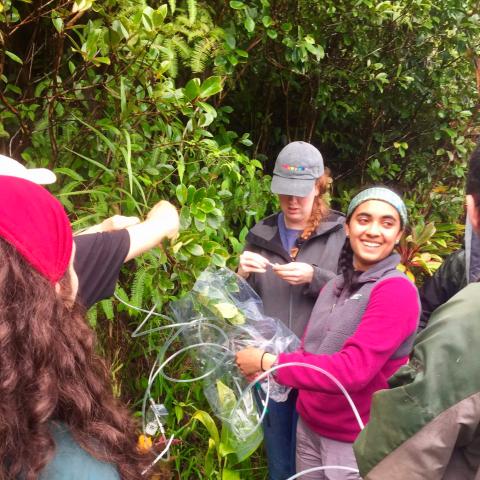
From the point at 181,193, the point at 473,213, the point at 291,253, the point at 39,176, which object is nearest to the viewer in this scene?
the point at 39,176

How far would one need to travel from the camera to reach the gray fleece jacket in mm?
2500

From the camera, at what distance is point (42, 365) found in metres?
0.90

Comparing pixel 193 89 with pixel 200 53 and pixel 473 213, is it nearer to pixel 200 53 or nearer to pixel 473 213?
pixel 200 53

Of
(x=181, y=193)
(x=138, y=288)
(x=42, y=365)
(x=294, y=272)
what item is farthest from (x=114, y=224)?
(x=42, y=365)

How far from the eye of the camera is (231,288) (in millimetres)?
2254

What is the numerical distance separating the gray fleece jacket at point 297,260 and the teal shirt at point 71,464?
1625 mm

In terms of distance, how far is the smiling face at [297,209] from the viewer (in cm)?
259

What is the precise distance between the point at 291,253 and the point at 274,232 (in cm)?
14

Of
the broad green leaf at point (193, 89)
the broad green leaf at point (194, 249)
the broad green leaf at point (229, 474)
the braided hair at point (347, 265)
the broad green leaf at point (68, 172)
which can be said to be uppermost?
the broad green leaf at point (193, 89)

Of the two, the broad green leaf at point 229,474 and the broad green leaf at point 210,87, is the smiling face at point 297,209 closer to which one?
the broad green leaf at point 210,87

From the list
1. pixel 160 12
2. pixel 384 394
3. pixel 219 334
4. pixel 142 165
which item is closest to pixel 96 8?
pixel 160 12

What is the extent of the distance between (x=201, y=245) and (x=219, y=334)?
0.43 meters

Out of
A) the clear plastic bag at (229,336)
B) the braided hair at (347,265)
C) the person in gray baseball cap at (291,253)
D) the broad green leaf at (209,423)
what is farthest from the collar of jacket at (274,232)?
the broad green leaf at (209,423)

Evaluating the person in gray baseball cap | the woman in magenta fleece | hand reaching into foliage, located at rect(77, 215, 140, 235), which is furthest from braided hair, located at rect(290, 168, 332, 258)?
hand reaching into foliage, located at rect(77, 215, 140, 235)
